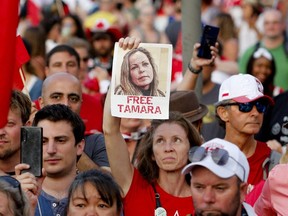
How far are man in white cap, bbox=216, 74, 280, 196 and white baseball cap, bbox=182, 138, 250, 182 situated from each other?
2.22 metres

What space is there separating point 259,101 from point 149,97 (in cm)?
127

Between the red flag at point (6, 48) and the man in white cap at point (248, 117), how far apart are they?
7.55ft

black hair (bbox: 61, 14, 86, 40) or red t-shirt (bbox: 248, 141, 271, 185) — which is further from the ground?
black hair (bbox: 61, 14, 86, 40)

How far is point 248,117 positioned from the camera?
1060 centimetres

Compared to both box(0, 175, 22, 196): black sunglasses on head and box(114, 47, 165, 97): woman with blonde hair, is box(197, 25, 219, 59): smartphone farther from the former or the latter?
box(0, 175, 22, 196): black sunglasses on head

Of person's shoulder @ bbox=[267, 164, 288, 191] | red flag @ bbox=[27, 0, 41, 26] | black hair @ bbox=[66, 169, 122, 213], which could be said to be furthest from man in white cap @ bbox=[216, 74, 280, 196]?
red flag @ bbox=[27, 0, 41, 26]

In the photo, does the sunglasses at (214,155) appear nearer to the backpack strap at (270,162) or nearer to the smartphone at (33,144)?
the smartphone at (33,144)

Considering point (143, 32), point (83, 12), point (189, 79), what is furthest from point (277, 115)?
point (83, 12)

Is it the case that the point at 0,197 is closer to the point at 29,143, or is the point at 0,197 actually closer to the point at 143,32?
the point at 29,143

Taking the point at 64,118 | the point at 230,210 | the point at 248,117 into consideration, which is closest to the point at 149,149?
the point at 64,118

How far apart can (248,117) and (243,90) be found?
0.21 m

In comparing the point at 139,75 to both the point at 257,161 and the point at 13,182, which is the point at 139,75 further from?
the point at 13,182

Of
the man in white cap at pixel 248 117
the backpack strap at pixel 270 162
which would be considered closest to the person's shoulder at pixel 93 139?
the man in white cap at pixel 248 117

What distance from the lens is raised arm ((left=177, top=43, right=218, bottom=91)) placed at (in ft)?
37.1
